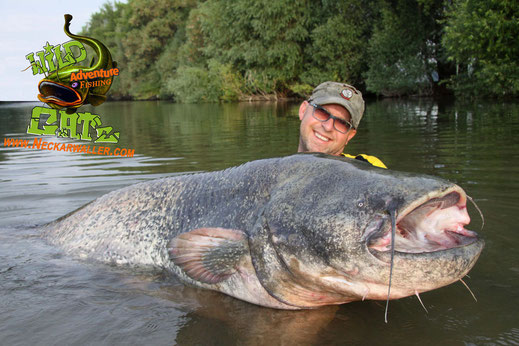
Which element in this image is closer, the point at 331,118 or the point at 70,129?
the point at 331,118

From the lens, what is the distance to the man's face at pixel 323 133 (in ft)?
13.4

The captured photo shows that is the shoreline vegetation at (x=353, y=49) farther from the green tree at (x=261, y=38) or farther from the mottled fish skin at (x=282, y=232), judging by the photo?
the mottled fish skin at (x=282, y=232)

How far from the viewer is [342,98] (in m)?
4.00

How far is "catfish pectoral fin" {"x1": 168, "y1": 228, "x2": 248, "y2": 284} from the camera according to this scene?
2592mm

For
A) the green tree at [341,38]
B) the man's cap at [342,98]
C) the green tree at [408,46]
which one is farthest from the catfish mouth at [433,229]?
the green tree at [341,38]

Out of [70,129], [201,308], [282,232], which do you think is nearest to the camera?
[282,232]

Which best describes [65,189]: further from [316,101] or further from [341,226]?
[341,226]

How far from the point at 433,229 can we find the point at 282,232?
30.4 inches

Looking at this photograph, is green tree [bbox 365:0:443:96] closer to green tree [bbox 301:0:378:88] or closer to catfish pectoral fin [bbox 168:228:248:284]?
green tree [bbox 301:0:378:88]

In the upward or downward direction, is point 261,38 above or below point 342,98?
above

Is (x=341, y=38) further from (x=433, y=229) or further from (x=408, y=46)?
(x=433, y=229)

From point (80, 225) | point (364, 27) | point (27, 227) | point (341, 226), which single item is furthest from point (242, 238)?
point (364, 27)

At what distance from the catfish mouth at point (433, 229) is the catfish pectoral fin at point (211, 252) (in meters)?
0.83

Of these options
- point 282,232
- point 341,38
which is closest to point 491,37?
point 341,38
